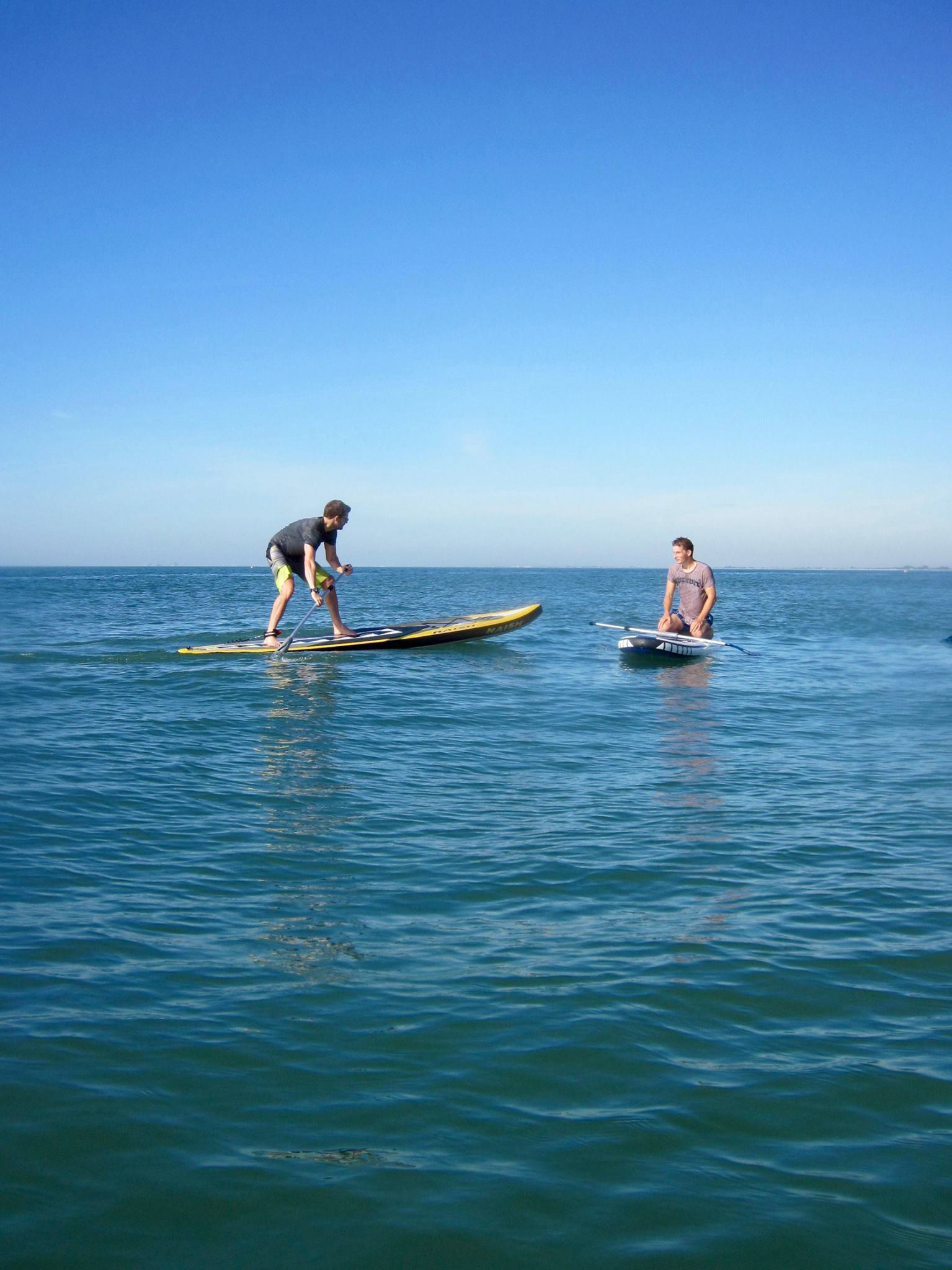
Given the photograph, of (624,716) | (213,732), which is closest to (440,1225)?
(213,732)

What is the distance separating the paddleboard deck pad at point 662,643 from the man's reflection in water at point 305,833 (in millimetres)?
6445

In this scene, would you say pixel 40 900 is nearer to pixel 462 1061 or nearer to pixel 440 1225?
pixel 462 1061

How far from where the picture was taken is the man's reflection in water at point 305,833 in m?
4.77

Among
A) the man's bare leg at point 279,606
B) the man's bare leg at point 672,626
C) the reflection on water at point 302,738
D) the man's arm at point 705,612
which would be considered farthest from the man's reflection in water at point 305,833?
the man's arm at point 705,612

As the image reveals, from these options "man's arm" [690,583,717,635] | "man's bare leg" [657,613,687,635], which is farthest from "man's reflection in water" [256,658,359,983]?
"man's arm" [690,583,717,635]

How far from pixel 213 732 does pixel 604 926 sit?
6581 mm

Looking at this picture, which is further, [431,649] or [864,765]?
[431,649]

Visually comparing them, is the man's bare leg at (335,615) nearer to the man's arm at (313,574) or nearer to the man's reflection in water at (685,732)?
the man's arm at (313,574)

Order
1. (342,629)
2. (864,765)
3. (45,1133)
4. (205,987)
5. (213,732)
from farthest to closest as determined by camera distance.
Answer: (342,629) → (213,732) → (864,765) → (205,987) → (45,1133)

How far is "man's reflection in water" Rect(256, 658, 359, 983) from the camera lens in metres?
4.77

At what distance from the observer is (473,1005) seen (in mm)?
4195

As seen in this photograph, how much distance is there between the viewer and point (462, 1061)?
3.73 meters

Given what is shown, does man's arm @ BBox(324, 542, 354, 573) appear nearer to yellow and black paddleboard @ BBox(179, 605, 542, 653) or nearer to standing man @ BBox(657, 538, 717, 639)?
yellow and black paddleboard @ BBox(179, 605, 542, 653)

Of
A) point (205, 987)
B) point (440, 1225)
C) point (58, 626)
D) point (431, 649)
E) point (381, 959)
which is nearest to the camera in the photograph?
point (440, 1225)
